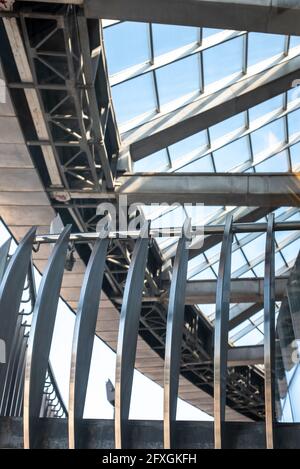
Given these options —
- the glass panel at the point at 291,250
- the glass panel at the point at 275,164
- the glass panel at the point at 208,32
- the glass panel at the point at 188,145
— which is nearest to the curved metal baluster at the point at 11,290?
the glass panel at the point at 208,32

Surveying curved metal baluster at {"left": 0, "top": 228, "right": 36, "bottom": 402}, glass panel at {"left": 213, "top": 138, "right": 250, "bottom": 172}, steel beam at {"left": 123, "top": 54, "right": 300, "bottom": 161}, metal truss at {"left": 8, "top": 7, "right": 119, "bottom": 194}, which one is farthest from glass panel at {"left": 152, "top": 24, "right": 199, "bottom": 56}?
curved metal baluster at {"left": 0, "top": 228, "right": 36, "bottom": 402}

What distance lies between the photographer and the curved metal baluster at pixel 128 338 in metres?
9.48

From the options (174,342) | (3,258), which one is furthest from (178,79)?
(174,342)

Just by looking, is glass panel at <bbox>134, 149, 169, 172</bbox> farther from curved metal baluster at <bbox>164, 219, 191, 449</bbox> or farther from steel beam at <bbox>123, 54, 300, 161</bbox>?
curved metal baluster at <bbox>164, 219, 191, 449</bbox>

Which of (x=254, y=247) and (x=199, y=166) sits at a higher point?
(x=199, y=166)

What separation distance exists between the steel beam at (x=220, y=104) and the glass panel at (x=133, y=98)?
1.55 feet

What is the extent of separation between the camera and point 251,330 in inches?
1446

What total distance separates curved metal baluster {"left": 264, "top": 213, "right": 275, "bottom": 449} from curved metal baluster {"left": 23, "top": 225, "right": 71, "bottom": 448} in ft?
10.4

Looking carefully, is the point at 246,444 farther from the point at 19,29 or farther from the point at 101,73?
the point at 101,73

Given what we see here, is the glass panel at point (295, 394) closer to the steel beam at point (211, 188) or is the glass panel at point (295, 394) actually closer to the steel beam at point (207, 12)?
the steel beam at point (211, 188)

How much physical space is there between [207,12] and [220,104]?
20.3 ft

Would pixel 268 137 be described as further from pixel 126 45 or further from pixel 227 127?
pixel 126 45

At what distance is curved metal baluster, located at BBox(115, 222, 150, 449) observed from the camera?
9.48 metres

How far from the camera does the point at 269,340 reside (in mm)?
10039
